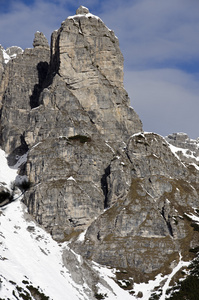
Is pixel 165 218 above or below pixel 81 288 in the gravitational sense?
above

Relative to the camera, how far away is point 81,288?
16112cm

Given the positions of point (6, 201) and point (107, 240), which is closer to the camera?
point (107, 240)

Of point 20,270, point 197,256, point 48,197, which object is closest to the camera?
point 20,270

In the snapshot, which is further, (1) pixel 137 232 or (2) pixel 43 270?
(1) pixel 137 232

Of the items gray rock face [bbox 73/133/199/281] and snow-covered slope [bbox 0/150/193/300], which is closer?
snow-covered slope [bbox 0/150/193/300]

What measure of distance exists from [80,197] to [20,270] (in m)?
45.1

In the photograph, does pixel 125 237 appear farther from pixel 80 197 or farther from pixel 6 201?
pixel 6 201

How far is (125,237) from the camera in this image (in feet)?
603

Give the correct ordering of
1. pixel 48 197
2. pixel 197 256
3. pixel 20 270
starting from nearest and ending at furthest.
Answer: pixel 20 270, pixel 197 256, pixel 48 197

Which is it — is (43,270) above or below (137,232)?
below

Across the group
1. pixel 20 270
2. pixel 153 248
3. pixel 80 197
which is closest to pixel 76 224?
pixel 80 197

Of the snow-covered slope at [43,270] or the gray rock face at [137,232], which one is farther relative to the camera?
the gray rock face at [137,232]

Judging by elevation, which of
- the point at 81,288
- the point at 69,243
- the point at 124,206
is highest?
the point at 124,206

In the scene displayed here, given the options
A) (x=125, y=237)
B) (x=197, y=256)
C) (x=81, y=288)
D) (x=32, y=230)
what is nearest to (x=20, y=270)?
(x=81, y=288)
